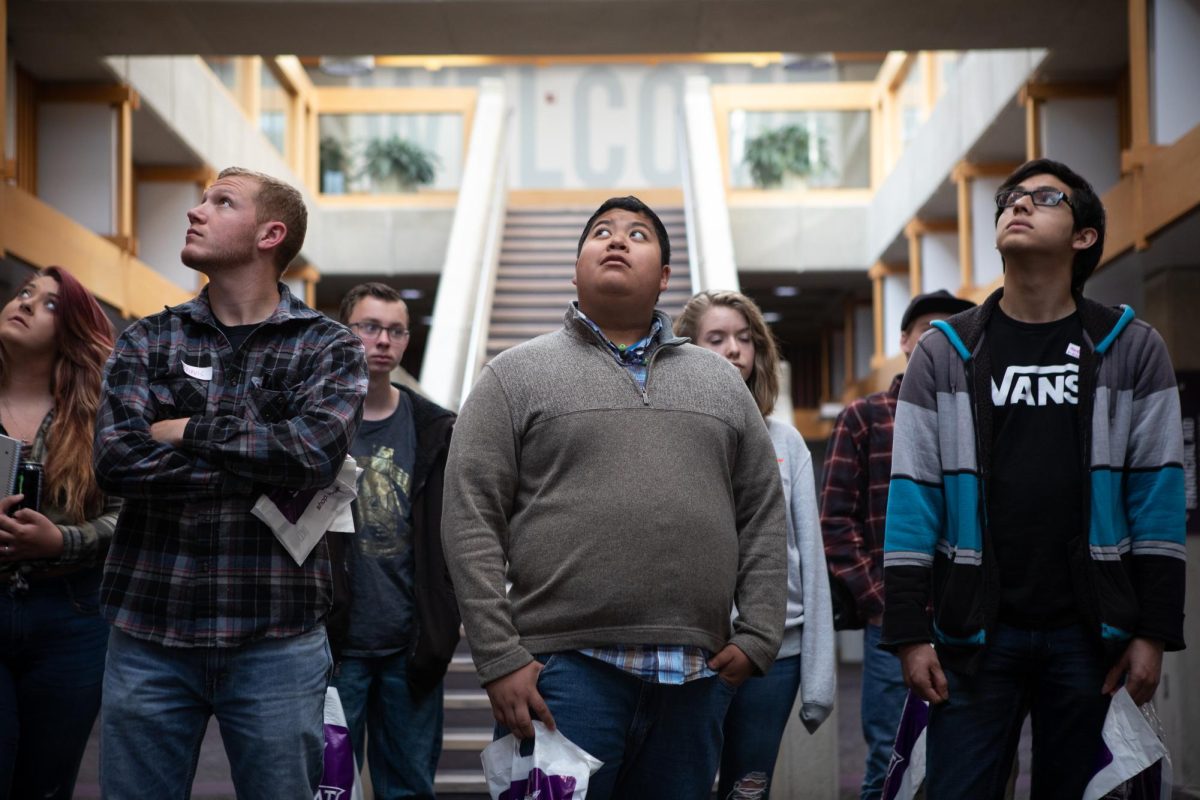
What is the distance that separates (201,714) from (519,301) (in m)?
10.9

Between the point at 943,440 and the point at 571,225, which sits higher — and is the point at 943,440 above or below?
below

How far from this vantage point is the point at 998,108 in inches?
470

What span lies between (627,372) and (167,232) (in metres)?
12.5

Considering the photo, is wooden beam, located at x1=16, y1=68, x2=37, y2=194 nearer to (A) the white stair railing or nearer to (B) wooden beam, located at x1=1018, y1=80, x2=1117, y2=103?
(A) the white stair railing

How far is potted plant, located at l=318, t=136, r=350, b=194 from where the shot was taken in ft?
61.7

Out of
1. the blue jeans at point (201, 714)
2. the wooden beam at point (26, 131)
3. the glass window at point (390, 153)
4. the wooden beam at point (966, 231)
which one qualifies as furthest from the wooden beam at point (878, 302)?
the blue jeans at point (201, 714)

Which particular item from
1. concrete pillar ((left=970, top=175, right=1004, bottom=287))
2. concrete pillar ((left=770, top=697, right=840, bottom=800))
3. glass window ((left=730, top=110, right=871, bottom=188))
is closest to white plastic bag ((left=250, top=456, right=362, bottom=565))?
concrete pillar ((left=770, top=697, right=840, bottom=800))

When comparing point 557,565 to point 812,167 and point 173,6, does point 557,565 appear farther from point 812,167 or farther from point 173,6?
point 812,167

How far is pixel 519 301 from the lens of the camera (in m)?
13.5

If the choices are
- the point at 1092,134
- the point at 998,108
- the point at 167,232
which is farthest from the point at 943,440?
the point at 167,232

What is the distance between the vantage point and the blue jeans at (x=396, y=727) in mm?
4160

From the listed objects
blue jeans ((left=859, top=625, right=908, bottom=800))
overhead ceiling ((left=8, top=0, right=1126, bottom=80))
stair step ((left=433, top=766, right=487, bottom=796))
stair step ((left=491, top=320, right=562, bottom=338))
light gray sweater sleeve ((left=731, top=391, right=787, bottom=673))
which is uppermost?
overhead ceiling ((left=8, top=0, right=1126, bottom=80))

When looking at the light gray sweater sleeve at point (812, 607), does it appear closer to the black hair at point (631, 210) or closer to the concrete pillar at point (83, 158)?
the black hair at point (631, 210)

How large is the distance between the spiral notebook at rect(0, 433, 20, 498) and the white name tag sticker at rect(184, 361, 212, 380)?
0.82 m
